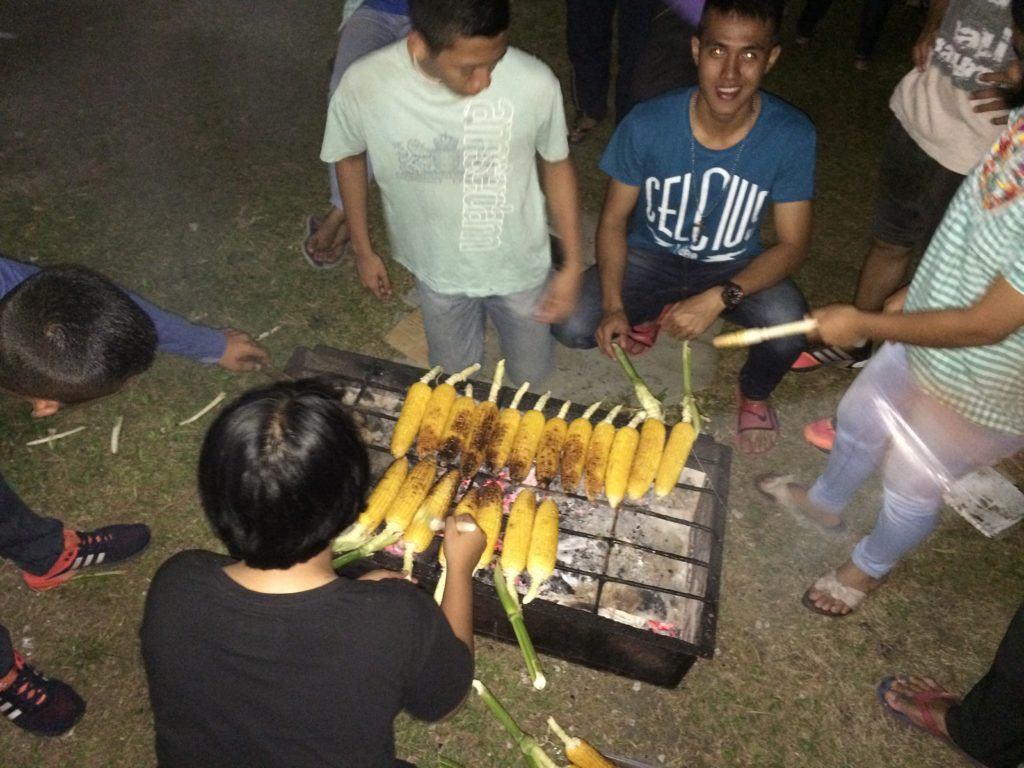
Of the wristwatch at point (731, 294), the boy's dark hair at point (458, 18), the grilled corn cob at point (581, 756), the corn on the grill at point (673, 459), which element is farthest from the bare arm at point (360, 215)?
the grilled corn cob at point (581, 756)

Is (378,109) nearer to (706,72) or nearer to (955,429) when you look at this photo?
(706,72)

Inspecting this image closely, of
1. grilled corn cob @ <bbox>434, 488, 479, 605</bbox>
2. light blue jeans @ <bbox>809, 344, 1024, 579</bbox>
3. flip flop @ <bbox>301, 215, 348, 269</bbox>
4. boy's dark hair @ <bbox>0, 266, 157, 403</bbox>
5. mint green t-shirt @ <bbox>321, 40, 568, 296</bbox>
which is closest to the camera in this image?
boy's dark hair @ <bbox>0, 266, 157, 403</bbox>

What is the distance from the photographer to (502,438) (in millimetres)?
3410

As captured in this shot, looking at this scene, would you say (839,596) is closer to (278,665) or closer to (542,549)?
(542,549)

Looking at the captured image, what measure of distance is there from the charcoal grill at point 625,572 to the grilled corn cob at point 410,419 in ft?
0.82

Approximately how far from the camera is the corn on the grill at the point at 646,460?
3.29m

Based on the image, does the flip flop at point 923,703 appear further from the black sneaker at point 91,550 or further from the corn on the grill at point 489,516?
the black sneaker at point 91,550

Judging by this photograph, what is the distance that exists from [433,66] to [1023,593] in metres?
4.49

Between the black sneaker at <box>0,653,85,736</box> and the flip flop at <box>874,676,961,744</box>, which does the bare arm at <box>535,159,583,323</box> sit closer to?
the flip flop at <box>874,676,961,744</box>

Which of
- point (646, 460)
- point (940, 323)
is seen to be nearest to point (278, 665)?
point (646, 460)

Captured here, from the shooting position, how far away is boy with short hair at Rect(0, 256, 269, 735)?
263 cm

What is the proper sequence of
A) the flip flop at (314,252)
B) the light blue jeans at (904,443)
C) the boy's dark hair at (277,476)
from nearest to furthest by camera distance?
the boy's dark hair at (277,476)
the light blue jeans at (904,443)
the flip flop at (314,252)

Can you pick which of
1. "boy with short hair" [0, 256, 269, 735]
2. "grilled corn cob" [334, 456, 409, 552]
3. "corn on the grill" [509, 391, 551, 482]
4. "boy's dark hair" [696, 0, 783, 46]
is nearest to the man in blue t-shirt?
"boy's dark hair" [696, 0, 783, 46]

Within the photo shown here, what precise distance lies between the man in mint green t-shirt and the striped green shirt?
66.9 inches
